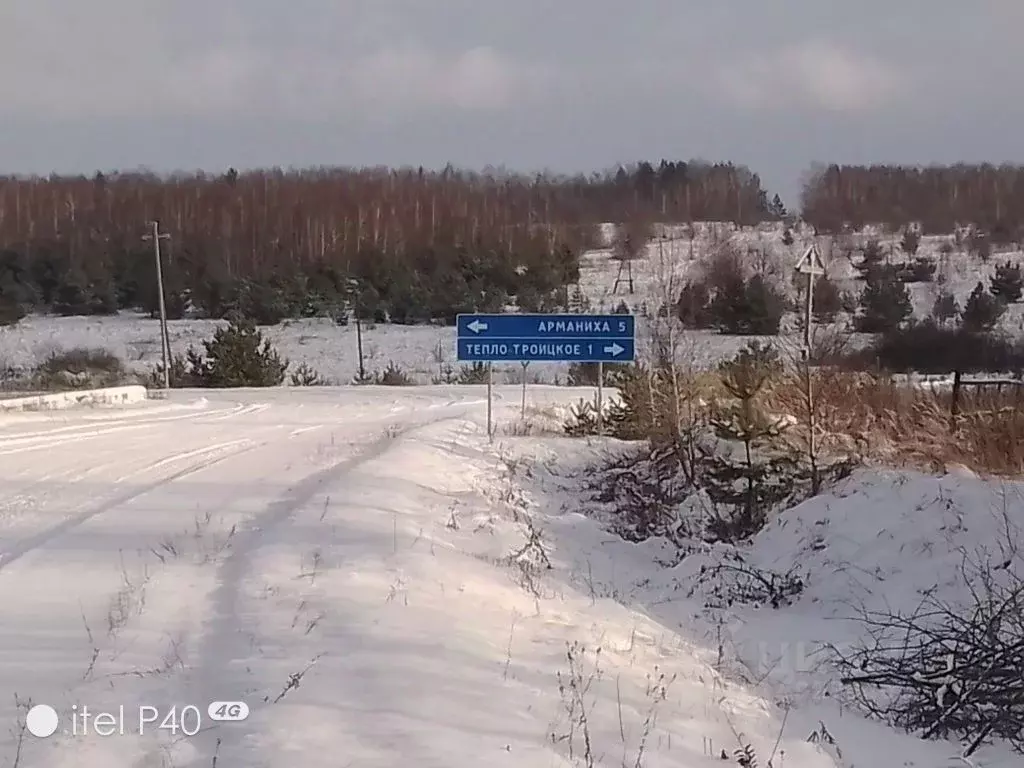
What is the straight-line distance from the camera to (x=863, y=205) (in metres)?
82.1

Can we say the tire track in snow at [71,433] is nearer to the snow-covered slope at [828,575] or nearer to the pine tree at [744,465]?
the snow-covered slope at [828,575]

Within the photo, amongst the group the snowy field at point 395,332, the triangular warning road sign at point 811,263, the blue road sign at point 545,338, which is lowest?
the snowy field at point 395,332

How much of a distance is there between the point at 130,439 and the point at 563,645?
12.0m

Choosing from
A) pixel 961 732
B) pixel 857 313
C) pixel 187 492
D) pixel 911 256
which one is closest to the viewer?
pixel 961 732

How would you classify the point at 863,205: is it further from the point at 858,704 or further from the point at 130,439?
the point at 858,704

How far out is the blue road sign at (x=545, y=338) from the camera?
18.1m

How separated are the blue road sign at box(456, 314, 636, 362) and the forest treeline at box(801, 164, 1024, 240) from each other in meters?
58.2

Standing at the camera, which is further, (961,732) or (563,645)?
(563,645)

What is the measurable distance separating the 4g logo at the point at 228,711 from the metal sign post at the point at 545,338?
13163 mm

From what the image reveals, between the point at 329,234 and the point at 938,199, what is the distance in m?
53.2

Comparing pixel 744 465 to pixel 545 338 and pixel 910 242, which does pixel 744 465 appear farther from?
pixel 910 242

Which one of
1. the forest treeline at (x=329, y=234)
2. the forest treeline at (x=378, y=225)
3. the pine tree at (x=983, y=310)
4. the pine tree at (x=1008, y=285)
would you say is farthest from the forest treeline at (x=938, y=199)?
the pine tree at (x=983, y=310)

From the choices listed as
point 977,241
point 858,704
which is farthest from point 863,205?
point 858,704

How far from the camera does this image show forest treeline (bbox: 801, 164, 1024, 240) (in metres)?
77.6
